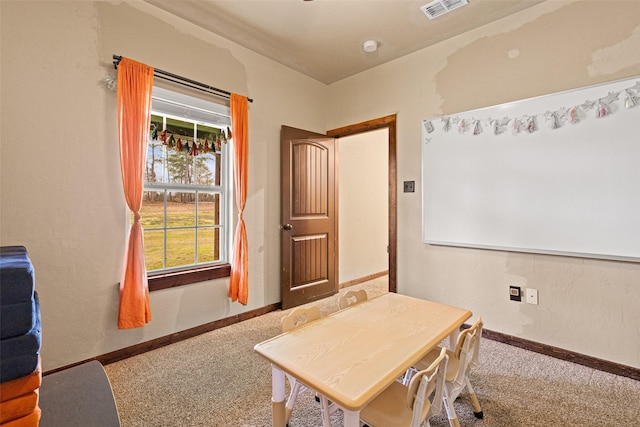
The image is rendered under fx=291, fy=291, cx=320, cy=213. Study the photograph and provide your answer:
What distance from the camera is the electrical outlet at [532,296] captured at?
2.43 meters

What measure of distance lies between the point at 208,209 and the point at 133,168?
0.84m

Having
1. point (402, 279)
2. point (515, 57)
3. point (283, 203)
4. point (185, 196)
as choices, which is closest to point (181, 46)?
point (185, 196)

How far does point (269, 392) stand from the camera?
1.89 metres

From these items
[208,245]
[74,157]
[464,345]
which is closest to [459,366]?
[464,345]

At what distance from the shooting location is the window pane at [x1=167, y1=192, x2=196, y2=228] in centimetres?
273

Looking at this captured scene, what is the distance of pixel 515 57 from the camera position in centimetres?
252

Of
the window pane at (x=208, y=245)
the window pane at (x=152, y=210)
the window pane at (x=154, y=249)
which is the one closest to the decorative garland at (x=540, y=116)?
the window pane at (x=208, y=245)

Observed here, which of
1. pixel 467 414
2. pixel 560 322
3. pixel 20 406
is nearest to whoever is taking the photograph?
pixel 20 406

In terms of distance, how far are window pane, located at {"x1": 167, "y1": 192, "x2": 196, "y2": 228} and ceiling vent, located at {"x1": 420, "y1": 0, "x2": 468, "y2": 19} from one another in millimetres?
2688

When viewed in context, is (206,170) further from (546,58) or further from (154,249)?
(546,58)

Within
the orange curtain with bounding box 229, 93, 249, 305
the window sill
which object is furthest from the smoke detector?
the window sill

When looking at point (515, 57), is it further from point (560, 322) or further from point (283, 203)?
point (283, 203)

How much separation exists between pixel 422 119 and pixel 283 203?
1776 mm

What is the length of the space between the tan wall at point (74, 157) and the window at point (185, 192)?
260mm
